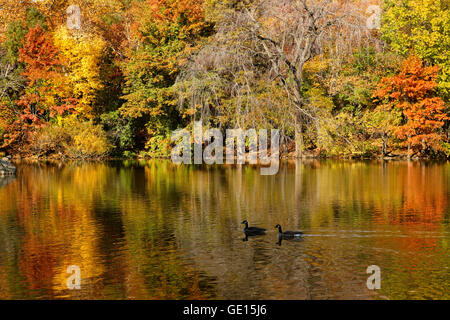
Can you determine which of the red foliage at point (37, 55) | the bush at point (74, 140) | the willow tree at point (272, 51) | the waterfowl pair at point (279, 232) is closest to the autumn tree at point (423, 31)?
the willow tree at point (272, 51)

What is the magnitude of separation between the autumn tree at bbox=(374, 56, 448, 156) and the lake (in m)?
16.5

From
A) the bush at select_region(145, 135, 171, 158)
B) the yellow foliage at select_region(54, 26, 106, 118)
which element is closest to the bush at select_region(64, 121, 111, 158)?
the yellow foliage at select_region(54, 26, 106, 118)

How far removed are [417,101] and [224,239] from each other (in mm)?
33150

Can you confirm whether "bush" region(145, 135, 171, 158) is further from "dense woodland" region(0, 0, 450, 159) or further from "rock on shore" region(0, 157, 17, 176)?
"rock on shore" region(0, 157, 17, 176)

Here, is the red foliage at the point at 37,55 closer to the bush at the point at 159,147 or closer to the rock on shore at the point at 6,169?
the bush at the point at 159,147

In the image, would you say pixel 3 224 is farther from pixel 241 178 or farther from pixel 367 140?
pixel 367 140

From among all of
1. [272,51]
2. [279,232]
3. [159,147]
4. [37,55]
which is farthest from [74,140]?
[279,232]

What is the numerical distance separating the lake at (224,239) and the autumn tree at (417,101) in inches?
650

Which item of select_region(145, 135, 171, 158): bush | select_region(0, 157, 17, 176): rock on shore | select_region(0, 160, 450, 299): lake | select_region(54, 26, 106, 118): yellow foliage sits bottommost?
select_region(0, 160, 450, 299): lake

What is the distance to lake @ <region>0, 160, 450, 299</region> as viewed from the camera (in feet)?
38.9

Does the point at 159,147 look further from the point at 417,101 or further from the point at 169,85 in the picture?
the point at 417,101

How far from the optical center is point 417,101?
1788 inches

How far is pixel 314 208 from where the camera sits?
20.6 metres
